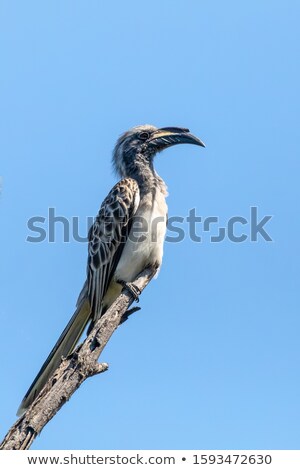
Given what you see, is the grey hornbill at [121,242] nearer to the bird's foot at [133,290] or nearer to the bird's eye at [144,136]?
the bird's foot at [133,290]

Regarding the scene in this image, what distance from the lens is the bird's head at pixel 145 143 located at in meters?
10.8

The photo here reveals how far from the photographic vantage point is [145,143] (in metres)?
10.9

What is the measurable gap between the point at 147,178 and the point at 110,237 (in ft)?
3.56

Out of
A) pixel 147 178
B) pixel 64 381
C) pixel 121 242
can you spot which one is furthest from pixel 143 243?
pixel 64 381

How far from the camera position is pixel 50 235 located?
10.9m

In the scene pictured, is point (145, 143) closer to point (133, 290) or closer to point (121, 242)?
point (121, 242)

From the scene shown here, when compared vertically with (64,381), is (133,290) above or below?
above

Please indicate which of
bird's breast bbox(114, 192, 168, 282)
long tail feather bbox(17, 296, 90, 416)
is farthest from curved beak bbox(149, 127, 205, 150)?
long tail feather bbox(17, 296, 90, 416)

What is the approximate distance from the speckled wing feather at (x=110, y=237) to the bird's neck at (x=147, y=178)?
0.15 m

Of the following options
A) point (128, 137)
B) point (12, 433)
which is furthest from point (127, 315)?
point (128, 137)

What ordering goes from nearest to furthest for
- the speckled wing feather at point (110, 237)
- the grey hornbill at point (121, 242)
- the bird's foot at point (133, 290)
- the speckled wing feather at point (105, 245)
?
the bird's foot at point (133, 290)
the speckled wing feather at point (105, 245)
the grey hornbill at point (121, 242)
the speckled wing feather at point (110, 237)

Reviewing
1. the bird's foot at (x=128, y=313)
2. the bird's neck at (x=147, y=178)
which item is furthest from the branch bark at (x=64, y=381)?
the bird's neck at (x=147, y=178)
